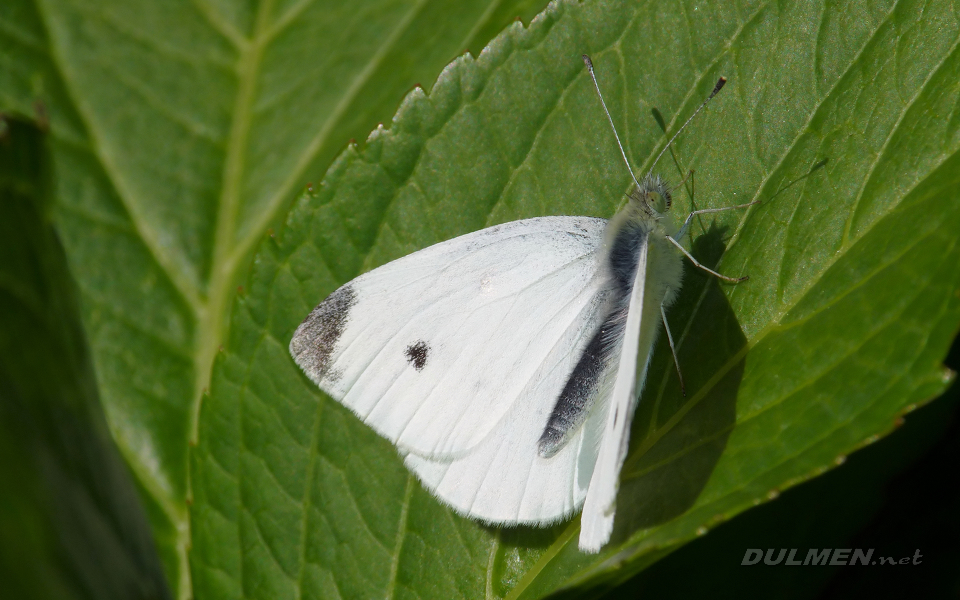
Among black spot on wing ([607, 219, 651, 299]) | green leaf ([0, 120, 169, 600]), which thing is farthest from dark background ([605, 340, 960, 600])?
green leaf ([0, 120, 169, 600])

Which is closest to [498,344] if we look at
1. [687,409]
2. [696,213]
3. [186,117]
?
[687,409]

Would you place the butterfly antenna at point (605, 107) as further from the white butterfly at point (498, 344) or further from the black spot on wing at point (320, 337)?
the black spot on wing at point (320, 337)

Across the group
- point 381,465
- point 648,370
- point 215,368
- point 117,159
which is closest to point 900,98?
point 648,370

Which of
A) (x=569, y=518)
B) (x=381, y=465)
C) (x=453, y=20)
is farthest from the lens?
(x=453, y=20)

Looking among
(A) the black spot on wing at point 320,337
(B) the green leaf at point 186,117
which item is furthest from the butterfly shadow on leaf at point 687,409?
(B) the green leaf at point 186,117

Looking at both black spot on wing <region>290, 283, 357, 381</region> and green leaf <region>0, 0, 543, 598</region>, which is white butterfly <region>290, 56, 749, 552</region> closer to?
black spot on wing <region>290, 283, 357, 381</region>

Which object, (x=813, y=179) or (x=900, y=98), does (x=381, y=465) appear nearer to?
(x=813, y=179)
